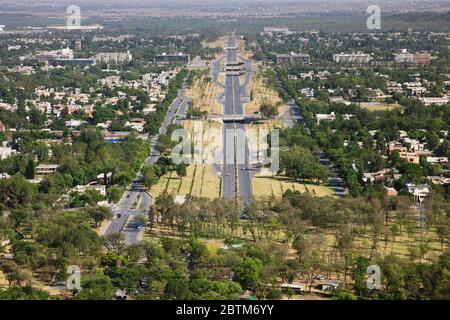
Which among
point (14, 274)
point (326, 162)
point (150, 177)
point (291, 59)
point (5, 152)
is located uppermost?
point (291, 59)

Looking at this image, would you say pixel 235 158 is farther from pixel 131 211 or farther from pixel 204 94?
pixel 204 94

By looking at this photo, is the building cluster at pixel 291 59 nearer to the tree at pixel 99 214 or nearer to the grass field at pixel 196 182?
the grass field at pixel 196 182

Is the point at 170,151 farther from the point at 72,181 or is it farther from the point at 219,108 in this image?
the point at 219,108

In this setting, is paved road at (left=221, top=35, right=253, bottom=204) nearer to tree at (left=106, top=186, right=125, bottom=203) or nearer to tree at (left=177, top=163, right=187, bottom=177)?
tree at (left=177, top=163, right=187, bottom=177)

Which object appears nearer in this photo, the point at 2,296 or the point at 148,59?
the point at 2,296

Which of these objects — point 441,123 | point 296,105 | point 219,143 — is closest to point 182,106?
point 296,105

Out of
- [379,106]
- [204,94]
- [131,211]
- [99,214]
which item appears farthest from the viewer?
[204,94]

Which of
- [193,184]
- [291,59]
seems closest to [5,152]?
[193,184]

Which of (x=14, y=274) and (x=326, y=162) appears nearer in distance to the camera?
(x=14, y=274)
